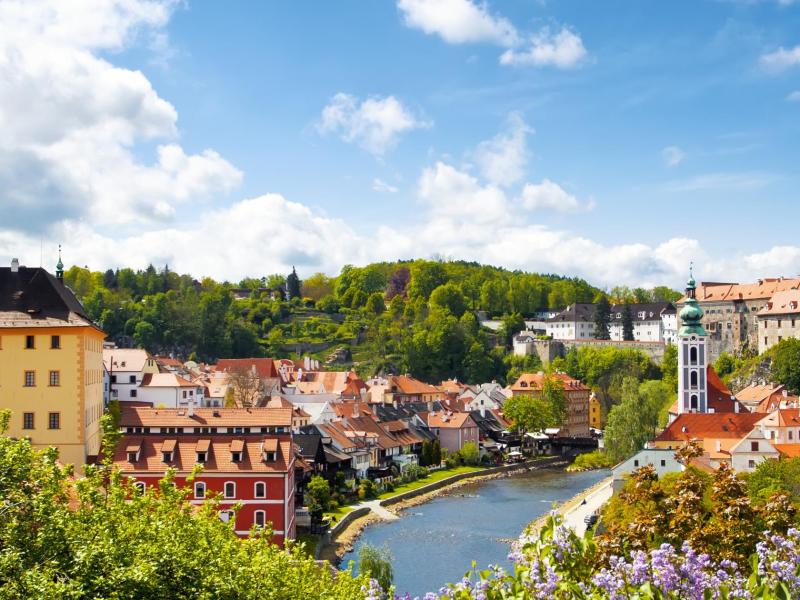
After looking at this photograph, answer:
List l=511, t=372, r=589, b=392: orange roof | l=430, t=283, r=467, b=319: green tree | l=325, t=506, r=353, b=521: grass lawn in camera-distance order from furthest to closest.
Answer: l=430, t=283, r=467, b=319: green tree < l=511, t=372, r=589, b=392: orange roof < l=325, t=506, r=353, b=521: grass lawn

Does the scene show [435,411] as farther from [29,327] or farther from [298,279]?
[298,279]

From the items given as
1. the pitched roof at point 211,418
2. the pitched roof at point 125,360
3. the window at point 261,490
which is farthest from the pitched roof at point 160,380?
the window at point 261,490

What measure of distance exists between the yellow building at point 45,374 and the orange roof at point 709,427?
92.2ft

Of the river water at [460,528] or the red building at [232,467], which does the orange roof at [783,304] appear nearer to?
the river water at [460,528]

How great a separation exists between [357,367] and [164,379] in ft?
155

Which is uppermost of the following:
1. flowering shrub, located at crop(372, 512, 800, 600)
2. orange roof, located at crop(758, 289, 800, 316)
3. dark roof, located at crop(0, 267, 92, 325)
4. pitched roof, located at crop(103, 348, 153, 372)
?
orange roof, located at crop(758, 289, 800, 316)

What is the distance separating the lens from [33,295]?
30.2 metres

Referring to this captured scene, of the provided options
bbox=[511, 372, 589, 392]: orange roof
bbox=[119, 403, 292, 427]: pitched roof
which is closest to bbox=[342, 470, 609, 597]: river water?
bbox=[119, 403, 292, 427]: pitched roof

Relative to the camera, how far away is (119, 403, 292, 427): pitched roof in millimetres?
33375

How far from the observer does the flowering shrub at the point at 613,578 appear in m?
6.61

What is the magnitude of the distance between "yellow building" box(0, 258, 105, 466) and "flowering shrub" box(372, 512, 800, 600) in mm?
24164

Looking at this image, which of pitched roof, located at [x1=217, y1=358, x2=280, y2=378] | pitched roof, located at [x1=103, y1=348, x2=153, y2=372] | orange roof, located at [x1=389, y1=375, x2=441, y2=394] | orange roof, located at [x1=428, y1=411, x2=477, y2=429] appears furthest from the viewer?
orange roof, located at [x1=389, y1=375, x2=441, y2=394]

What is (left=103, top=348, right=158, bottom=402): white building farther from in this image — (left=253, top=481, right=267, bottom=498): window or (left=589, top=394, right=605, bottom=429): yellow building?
(left=589, top=394, right=605, bottom=429): yellow building

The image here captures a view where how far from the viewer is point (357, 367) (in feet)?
333
